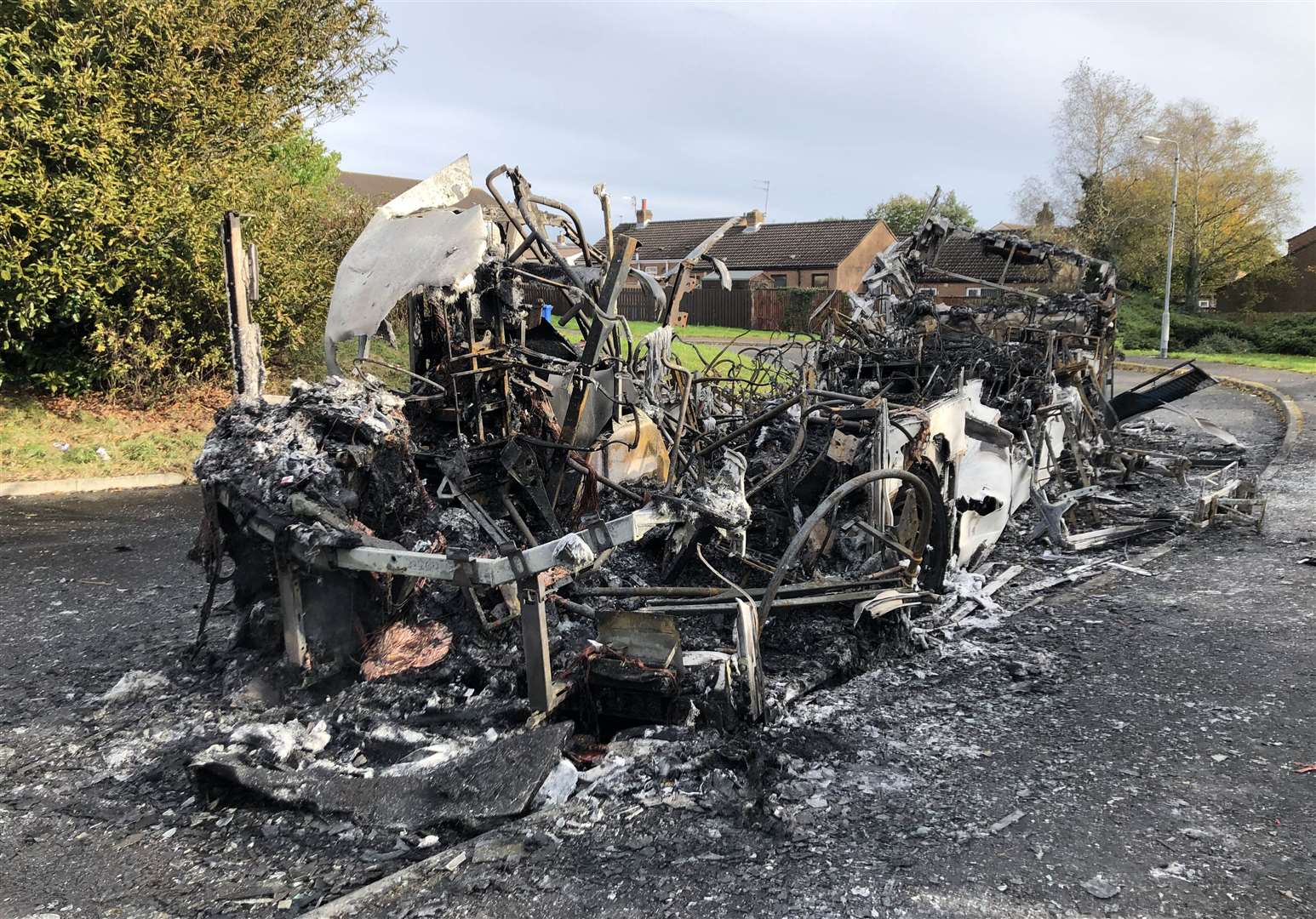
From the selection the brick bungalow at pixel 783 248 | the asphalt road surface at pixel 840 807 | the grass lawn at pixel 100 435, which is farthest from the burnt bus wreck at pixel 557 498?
the brick bungalow at pixel 783 248

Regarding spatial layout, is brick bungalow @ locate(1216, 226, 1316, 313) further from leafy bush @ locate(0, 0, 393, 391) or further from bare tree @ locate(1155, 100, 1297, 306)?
leafy bush @ locate(0, 0, 393, 391)

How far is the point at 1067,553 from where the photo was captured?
7.96 m

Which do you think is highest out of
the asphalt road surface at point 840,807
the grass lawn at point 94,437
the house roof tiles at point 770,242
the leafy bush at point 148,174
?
the house roof tiles at point 770,242

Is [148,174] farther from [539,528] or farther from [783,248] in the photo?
[783,248]

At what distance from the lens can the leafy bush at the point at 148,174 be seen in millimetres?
10656

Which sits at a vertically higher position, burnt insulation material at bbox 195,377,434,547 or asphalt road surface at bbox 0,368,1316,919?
burnt insulation material at bbox 195,377,434,547

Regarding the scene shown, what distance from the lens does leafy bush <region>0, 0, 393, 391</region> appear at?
420 inches

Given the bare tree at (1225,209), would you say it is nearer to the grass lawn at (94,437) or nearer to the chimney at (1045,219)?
the chimney at (1045,219)

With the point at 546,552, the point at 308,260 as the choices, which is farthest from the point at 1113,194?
the point at 546,552

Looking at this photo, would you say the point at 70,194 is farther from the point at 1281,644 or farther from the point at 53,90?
the point at 1281,644

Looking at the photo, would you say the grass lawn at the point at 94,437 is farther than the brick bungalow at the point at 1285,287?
No

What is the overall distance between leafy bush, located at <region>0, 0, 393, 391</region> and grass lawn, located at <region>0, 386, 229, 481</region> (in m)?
0.41

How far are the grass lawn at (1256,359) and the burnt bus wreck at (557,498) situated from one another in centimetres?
2486

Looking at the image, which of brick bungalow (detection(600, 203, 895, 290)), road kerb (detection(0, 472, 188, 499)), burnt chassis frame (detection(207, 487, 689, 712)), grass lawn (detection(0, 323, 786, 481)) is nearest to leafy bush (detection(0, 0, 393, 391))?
grass lawn (detection(0, 323, 786, 481))
